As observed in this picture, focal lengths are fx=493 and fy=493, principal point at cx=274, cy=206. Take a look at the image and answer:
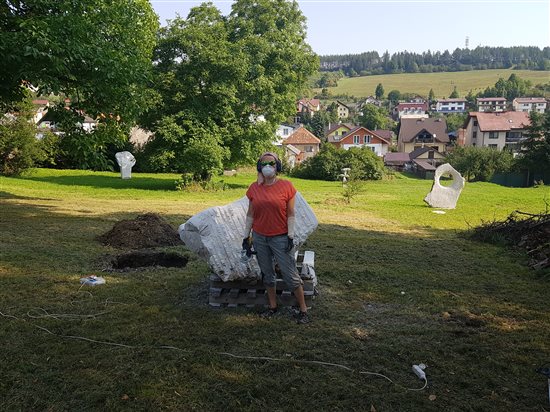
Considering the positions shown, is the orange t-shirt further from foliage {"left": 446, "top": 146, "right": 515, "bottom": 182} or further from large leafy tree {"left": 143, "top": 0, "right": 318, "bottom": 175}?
foliage {"left": 446, "top": 146, "right": 515, "bottom": 182}

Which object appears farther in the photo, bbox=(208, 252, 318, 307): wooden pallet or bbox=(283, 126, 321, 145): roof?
bbox=(283, 126, 321, 145): roof

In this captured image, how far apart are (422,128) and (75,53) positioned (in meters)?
80.1

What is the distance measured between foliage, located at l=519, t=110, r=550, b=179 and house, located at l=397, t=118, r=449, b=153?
37.0m

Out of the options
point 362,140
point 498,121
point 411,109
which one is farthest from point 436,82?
point 362,140

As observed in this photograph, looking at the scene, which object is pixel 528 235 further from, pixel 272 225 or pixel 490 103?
pixel 490 103

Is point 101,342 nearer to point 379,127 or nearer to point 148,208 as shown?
point 148,208

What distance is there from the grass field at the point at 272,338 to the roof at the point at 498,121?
244 ft

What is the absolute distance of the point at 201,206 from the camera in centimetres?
1831

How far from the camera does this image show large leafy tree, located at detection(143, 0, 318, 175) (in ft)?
77.9

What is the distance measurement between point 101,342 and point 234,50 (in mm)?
21544

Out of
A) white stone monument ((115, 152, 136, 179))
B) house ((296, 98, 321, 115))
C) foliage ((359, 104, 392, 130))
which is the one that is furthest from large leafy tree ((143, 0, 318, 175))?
house ((296, 98, 321, 115))

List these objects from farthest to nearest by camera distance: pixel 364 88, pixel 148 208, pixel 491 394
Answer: pixel 364 88 < pixel 148 208 < pixel 491 394

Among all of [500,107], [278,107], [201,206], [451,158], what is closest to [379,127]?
[500,107]

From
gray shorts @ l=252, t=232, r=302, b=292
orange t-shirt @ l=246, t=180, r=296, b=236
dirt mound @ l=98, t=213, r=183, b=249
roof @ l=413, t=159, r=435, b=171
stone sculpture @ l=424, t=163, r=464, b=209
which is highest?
orange t-shirt @ l=246, t=180, r=296, b=236
